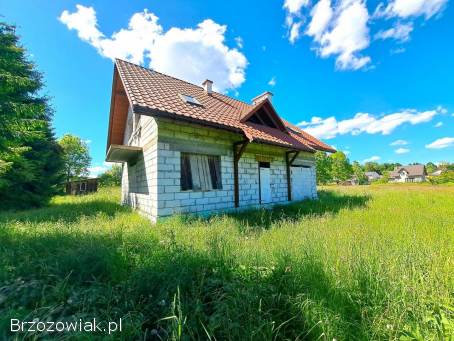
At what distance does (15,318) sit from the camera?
6.28 ft

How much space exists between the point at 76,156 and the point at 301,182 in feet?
148

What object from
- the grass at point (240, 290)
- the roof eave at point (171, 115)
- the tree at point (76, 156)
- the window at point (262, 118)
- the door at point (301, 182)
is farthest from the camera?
the tree at point (76, 156)

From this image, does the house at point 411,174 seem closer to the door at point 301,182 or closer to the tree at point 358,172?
the tree at point 358,172

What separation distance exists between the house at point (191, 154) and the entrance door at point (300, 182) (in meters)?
0.16

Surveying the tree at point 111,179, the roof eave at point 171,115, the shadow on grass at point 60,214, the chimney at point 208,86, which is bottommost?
the shadow on grass at point 60,214

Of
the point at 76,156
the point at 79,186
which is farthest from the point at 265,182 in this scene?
the point at 76,156

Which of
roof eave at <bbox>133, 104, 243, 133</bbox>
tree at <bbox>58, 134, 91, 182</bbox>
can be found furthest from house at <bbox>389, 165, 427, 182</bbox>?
tree at <bbox>58, 134, 91, 182</bbox>

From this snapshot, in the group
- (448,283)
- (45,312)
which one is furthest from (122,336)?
(448,283)

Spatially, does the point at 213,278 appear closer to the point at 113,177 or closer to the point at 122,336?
the point at 122,336

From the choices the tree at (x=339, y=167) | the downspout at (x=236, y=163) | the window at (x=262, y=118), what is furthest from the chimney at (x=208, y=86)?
the tree at (x=339, y=167)

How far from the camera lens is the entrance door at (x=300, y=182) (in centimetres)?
1084

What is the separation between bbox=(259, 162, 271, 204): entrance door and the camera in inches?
356

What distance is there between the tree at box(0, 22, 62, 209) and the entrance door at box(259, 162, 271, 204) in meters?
8.86

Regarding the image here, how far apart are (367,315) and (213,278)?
1600 millimetres
